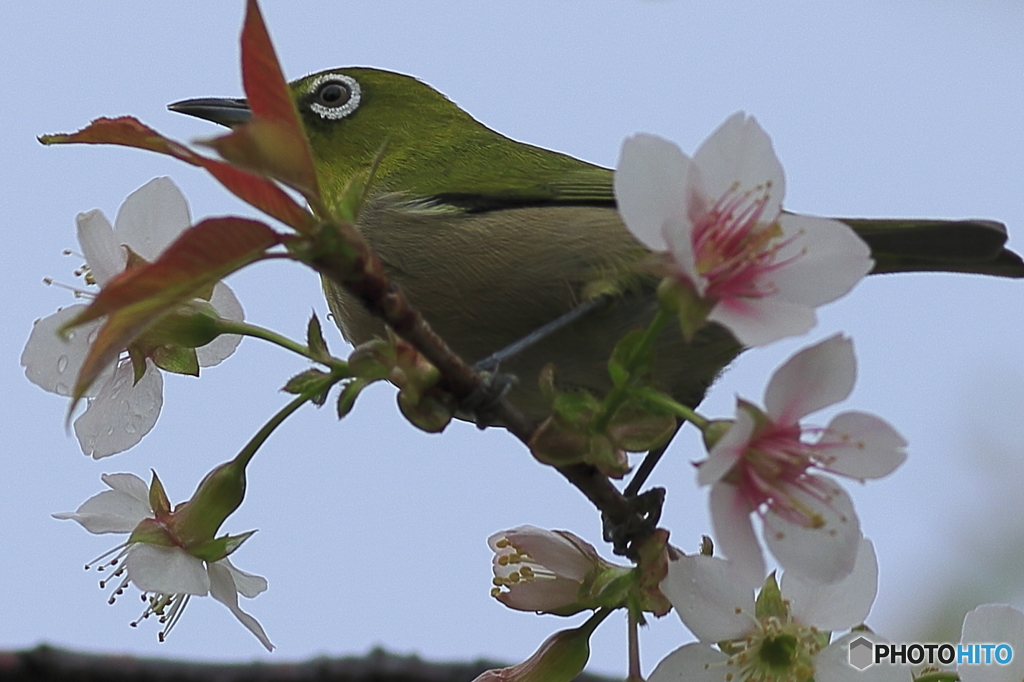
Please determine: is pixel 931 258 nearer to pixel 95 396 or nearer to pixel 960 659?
pixel 960 659

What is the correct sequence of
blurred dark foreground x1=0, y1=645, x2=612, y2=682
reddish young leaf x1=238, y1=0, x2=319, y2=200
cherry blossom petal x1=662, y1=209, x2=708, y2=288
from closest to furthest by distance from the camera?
reddish young leaf x1=238, y1=0, x2=319, y2=200
cherry blossom petal x1=662, y1=209, x2=708, y2=288
blurred dark foreground x1=0, y1=645, x2=612, y2=682

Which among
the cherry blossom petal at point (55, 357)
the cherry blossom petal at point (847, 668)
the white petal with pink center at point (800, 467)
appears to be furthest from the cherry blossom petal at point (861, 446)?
the cherry blossom petal at point (55, 357)

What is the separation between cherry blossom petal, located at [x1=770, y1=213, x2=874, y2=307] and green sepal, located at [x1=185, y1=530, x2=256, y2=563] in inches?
46.6

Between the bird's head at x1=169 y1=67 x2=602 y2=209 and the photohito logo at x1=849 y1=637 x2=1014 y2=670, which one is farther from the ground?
the bird's head at x1=169 y1=67 x2=602 y2=209

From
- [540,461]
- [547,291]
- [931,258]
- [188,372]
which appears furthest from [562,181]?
[540,461]

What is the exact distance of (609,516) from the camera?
7.89ft

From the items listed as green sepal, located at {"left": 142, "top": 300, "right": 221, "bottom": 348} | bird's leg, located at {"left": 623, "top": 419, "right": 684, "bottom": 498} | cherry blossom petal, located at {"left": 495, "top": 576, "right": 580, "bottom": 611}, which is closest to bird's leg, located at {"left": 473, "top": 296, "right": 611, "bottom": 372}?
bird's leg, located at {"left": 623, "top": 419, "right": 684, "bottom": 498}

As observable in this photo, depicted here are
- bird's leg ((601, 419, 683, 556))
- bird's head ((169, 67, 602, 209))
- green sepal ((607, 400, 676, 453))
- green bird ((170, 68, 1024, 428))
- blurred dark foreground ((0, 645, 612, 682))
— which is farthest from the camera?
bird's head ((169, 67, 602, 209))

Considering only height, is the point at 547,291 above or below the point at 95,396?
above

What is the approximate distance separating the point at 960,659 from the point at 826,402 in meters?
0.87

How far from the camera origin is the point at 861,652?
8.02 feet

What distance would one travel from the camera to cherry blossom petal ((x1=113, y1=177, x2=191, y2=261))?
2591 millimetres

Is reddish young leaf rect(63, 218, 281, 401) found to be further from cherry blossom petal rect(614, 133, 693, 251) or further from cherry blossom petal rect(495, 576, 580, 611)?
cherry blossom petal rect(495, 576, 580, 611)

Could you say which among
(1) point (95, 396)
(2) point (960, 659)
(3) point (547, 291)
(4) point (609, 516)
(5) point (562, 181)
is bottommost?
(2) point (960, 659)
